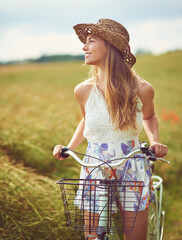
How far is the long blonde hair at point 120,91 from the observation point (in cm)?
214

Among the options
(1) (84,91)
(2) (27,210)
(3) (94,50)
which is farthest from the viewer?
(2) (27,210)

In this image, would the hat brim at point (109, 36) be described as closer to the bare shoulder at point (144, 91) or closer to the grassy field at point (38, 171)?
the bare shoulder at point (144, 91)

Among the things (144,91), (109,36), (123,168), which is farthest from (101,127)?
(109,36)

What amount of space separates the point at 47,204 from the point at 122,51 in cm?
179

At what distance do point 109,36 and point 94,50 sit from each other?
0.15 meters

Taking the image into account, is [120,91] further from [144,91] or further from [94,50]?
[94,50]

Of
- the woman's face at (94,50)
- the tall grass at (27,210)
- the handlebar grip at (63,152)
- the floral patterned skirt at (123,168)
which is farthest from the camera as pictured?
the tall grass at (27,210)

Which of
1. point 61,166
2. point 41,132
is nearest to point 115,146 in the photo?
point 61,166

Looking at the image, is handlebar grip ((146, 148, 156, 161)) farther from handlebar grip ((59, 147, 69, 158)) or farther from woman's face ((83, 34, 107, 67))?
woman's face ((83, 34, 107, 67))

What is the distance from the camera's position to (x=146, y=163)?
2.21 metres

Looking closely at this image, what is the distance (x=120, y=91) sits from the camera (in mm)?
2203

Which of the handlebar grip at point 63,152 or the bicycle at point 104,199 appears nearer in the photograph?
the bicycle at point 104,199

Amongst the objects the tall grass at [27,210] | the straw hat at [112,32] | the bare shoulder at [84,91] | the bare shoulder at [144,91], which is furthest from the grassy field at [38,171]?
the bare shoulder at [144,91]

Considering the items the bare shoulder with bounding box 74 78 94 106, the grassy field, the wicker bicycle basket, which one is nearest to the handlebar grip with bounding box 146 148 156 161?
the wicker bicycle basket
